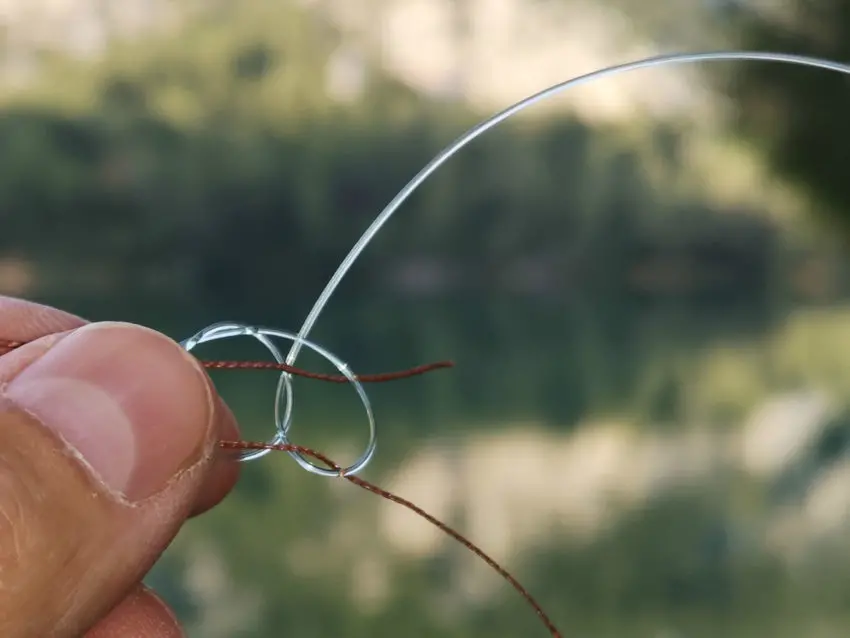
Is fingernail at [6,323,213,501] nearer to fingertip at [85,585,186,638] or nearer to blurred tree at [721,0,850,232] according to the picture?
fingertip at [85,585,186,638]

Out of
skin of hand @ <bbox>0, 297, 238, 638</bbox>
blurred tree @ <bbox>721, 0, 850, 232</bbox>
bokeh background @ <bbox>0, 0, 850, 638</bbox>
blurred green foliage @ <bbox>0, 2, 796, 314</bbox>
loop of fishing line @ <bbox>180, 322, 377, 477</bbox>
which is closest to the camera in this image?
skin of hand @ <bbox>0, 297, 238, 638</bbox>

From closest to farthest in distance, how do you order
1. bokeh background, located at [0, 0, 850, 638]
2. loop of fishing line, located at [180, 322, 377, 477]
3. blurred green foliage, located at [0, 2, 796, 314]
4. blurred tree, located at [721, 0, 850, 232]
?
1. loop of fishing line, located at [180, 322, 377, 477]
2. blurred tree, located at [721, 0, 850, 232]
3. bokeh background, located at [0, 0, 850, 638]
4. blurred green foliage, located at [0, 2, 796, 314]

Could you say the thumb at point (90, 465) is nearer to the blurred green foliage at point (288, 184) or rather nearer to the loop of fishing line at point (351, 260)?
the loop of fishing line at point (351, 260)

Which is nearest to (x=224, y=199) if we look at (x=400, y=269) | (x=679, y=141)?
(x=400, y=269)

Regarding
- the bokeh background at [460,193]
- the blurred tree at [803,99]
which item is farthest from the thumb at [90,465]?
the blurred tree at [803,99]

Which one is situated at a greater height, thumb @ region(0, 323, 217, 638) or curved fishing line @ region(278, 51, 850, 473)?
curved fishing line @ region(278, 51, 850, 473)

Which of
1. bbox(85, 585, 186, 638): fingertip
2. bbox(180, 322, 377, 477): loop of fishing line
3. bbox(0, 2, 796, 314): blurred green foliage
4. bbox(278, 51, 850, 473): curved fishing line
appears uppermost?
bbox(278, 51, 850, 473): curved fishing line

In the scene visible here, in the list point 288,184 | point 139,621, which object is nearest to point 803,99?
point 288,184

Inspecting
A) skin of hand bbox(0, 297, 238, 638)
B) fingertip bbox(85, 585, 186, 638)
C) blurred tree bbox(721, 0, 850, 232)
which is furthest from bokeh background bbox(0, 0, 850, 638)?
skin of hand bbox(0, 297, 238, 638)
